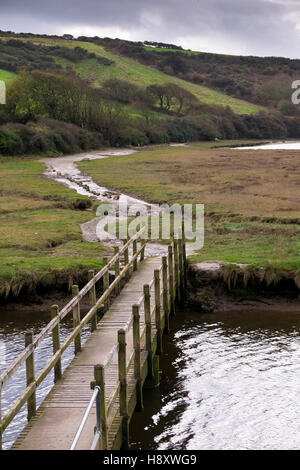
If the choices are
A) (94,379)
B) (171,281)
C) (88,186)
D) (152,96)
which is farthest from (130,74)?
(94,379)

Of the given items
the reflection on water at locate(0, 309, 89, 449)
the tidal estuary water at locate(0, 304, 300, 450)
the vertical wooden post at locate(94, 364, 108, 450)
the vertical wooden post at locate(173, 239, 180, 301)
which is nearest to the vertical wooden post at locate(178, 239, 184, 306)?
the vertical wooden post at locate(173, 239, 180, 301)

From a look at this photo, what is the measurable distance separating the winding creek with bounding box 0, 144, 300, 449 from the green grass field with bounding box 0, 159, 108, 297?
169 cm

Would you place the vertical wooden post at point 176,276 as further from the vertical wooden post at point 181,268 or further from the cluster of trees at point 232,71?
the cluster of trees at point 232,71

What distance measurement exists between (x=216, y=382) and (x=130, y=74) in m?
133

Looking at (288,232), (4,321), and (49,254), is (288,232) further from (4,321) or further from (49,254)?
(4,321)

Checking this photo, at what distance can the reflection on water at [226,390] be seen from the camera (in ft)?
42.5

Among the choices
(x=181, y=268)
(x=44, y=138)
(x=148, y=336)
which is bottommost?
(x=148, y=336)

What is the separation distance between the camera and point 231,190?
146 feet

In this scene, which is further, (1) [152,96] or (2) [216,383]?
(1) [152,96]

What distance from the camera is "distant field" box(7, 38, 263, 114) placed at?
137000mm

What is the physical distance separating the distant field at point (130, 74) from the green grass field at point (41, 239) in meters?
88.6

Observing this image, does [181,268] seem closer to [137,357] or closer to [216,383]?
[216,383]

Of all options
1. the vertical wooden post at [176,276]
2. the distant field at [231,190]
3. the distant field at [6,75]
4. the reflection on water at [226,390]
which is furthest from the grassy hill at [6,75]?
the reflection on water at [226,390]

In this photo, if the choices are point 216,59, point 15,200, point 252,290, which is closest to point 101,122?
point 15,200
